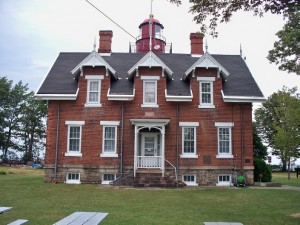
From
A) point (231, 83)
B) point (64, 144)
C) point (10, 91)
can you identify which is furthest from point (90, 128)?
point (10, 91)

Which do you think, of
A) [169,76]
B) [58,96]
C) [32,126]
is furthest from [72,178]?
[32,126]

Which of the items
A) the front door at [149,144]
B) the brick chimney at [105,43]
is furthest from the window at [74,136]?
the brick chimney at [105,43]

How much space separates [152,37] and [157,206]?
83.6 ft

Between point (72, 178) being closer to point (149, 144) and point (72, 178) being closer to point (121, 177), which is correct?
point (121, 177)

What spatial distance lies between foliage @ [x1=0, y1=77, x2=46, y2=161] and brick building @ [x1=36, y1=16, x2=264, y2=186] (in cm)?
4231

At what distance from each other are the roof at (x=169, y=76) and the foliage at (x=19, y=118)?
38.7m

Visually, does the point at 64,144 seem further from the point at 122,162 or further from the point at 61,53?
the point at 61,53

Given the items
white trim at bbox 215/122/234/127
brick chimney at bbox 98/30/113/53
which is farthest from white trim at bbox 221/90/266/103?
brick chimney at bbox 98/30/113/53

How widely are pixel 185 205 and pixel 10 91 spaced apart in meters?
58.8

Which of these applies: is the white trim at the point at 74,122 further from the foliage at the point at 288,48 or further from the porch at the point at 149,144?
the foliage at the point at 288,48

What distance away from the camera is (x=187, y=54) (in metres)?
29.6

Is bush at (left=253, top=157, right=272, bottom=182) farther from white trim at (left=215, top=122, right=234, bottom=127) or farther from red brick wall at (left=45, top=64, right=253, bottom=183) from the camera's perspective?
white trim at (left=215, top=122, right=234, bottom=127)

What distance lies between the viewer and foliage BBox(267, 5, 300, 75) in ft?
60.8

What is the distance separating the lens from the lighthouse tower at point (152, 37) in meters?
35.9
